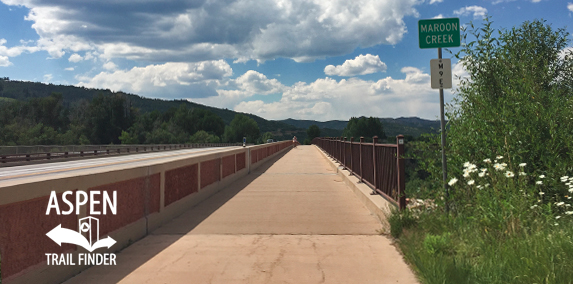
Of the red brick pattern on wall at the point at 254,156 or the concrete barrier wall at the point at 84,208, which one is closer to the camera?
the concrete barrier wall at the point at 84,208

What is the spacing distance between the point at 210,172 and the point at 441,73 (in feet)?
23.9

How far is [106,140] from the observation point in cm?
13388

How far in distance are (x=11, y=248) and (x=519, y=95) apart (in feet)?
23.9

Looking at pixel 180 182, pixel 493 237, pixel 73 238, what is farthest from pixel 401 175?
pixel 73 238

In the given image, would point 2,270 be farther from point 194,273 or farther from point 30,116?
point 30,116

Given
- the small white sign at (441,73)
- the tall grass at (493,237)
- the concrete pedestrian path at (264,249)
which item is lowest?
the concrete pedestrian path at (264,249)

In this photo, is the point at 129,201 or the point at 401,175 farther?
the point at 401,175

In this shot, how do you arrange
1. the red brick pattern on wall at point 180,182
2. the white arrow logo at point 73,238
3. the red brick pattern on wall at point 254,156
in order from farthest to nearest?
the red brick pattern on wall at point 254,156 < the red brick pattern on wall at point 180,182 < the white arrow logo at point 73,238

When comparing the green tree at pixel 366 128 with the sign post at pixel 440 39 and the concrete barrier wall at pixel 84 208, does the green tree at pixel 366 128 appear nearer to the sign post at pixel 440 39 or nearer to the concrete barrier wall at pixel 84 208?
the concrete barrier wall at pixel 84 208

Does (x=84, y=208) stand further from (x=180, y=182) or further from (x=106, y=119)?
(x=106, y=119)

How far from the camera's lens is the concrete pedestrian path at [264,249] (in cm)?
484

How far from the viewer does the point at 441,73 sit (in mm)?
7121

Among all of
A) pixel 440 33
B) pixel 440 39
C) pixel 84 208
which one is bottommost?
pixel 84 208

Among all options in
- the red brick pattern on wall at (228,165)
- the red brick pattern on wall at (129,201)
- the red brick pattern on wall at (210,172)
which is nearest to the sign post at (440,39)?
the red brick pattern on wall at (129,201)
